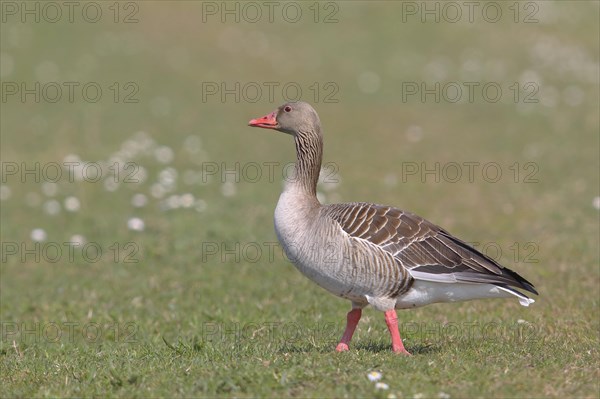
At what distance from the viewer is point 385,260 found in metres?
8.41

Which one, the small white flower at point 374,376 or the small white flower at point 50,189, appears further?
the small white flower at point 50,189

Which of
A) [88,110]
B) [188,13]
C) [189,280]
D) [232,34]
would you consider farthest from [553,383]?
[188,13]

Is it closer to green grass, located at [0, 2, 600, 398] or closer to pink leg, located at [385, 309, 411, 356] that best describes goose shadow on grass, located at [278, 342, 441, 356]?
green grass, located at [0, 2, 600, 398]

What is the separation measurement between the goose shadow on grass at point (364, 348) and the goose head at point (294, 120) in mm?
2399

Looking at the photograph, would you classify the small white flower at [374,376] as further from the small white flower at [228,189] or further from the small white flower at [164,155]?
the small white flower at [164,155]

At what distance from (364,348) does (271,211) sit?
9109 millimetres

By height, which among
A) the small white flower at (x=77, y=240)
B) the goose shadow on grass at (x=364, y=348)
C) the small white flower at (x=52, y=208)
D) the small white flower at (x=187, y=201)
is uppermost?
the small white flower at (x=187, y=201)

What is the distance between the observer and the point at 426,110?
30.8 metres

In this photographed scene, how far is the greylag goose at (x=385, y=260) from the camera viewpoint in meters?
8.39

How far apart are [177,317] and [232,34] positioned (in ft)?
92.8

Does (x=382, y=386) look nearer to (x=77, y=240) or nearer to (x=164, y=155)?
(x=77, y=240)

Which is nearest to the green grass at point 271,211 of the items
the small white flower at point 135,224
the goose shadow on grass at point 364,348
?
the goose shadow on grass at point 364,348

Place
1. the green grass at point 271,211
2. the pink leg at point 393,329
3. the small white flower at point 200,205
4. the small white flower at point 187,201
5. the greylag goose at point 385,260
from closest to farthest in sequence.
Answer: the green grass at point 271,211 → the greylag goose at point 385,260 → the pink leg at point 393,329 → the small white flower at point 200,205 → the small white flower at point 187,201

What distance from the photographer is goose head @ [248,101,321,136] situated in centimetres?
941
